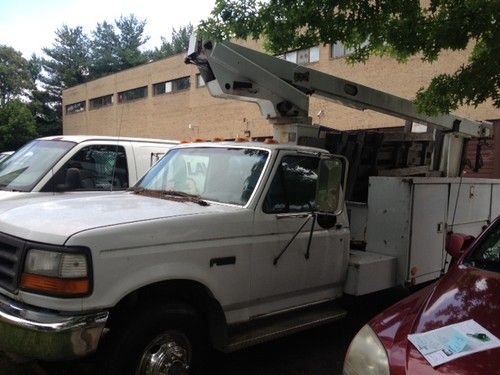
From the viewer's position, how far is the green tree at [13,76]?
6988 centimetres

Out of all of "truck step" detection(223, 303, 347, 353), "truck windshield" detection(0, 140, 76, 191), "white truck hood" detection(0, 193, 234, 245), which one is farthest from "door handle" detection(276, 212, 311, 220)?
"truck windshield" detection(0, 140, 76, 191)

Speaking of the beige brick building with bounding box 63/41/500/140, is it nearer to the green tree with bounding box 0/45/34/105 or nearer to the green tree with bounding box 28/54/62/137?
the green tree with bounding box 28/54/62/137

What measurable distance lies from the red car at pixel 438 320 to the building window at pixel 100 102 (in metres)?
39.3

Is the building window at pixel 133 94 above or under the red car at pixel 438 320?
above

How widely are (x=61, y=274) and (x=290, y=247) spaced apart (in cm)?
198

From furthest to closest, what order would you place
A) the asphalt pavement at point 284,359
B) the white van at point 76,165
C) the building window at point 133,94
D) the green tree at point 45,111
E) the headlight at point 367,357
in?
the green tree at point 45,111, the building window at point 133,94, the white van at point 76,165, the asphalt pavement at point 284,359, the headlight at point 367,357

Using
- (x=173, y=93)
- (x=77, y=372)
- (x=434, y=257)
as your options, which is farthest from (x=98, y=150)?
(x=173, y=93)

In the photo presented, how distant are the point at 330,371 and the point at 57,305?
8.30 ft

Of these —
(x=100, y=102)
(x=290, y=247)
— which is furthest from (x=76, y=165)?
(x=100, y=102)

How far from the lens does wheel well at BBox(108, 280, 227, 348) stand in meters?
3.53

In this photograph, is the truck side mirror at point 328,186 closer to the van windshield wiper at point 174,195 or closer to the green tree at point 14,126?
the van windshield wiper at point 174,195

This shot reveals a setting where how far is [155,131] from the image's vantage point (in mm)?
34750

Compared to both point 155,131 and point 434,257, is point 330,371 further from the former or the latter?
point 155,131

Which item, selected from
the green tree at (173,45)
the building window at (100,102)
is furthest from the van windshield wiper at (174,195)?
the green tree at (173,45)
